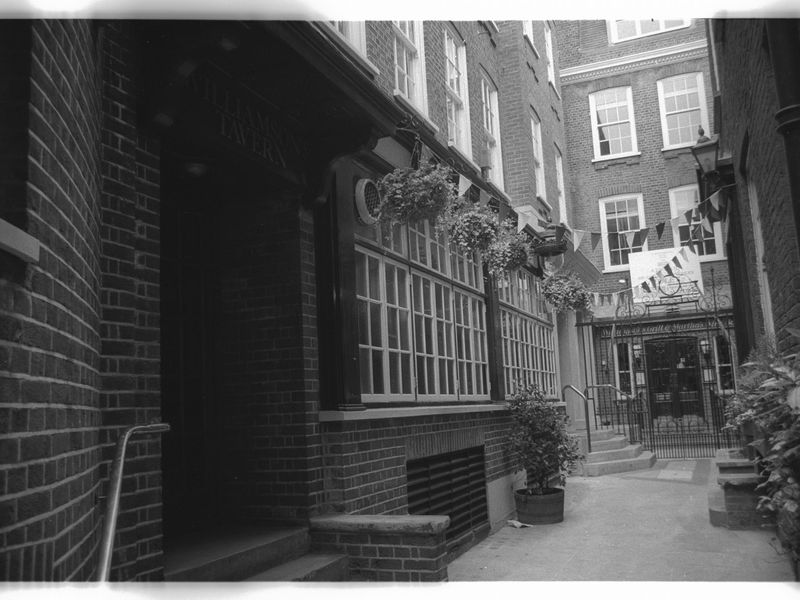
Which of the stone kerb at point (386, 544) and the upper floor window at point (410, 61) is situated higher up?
the upper floor window at point (410, 61)

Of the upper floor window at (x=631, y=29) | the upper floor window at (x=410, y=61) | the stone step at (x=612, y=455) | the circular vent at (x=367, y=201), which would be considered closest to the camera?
the circular vent at (x=367, y=201)

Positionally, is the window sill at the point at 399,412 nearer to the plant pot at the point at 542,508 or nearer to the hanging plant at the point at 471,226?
Answer: the plant pot at the point at 542,508

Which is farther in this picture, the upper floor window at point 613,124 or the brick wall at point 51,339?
the upper floor window at point 613,124

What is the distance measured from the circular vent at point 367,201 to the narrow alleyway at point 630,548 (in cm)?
340

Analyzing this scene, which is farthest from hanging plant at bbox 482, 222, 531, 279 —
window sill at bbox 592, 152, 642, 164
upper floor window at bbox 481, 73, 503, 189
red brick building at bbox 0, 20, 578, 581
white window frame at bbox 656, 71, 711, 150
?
white window frame at bbox 656, 71, 711, 150

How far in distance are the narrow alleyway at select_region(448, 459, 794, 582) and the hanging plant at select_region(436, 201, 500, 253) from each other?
311 centimetres

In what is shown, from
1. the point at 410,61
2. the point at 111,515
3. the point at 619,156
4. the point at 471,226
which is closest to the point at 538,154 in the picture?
the point at 619,156

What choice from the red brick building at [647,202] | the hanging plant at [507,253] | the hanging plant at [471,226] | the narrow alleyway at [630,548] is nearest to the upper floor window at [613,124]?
the red brick building at [647,202]

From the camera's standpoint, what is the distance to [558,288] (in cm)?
1254

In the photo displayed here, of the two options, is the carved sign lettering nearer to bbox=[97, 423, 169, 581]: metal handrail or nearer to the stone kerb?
bbox=[97, 423, 169, 581]: metal handrail

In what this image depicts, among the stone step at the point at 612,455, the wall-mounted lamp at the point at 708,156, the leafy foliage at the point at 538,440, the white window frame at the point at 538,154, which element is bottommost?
the stone step at the point at 612,455

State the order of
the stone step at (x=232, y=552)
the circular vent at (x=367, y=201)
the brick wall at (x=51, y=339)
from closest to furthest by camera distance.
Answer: the brick wall at (x=51, y=339), the stone step at (x=232, y=552), the circular vent at (x=367, y=201)

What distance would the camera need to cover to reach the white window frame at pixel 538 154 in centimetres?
1464

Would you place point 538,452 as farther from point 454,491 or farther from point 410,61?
point 410,61
